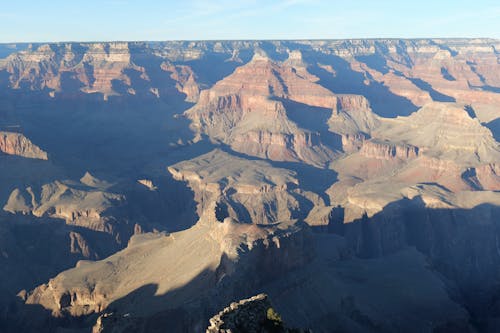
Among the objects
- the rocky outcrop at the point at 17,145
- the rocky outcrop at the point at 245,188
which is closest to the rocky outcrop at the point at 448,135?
the rocky outcrop at the point at 245,188

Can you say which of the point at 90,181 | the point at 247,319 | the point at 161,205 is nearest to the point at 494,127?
the point at 161,205

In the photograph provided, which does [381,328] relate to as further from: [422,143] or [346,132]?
[346,132]

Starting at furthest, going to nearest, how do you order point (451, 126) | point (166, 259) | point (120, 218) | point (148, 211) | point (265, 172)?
point (451, 126) → point (265, 172) → point (148, 211) → point (120, 218) → point (166, 259)

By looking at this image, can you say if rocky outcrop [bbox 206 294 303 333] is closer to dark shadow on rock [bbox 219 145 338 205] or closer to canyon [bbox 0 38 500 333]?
canyon [bbox 0 38 500 333]

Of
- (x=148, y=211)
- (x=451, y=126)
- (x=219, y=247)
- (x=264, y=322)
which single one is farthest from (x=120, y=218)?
(x=451, y=126)

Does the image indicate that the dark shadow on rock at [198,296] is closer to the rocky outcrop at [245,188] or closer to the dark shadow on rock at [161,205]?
the dark shadow on rock at [161,205]

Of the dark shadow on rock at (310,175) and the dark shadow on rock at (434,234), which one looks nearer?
the dark shadow on rock at (434,234)
